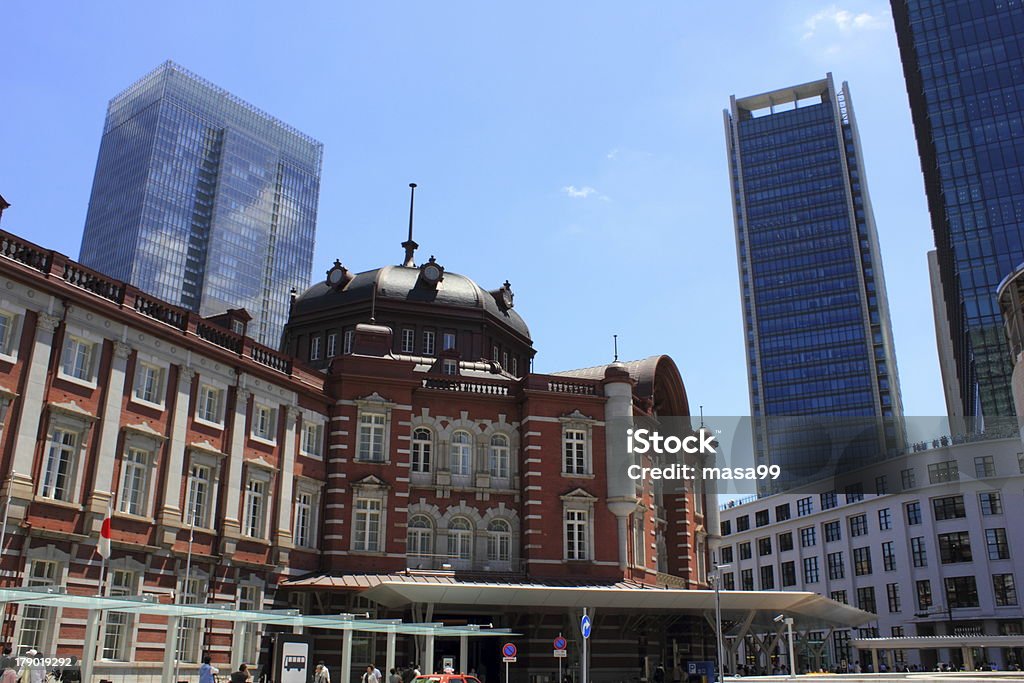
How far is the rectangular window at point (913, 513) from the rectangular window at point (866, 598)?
7.91 metres

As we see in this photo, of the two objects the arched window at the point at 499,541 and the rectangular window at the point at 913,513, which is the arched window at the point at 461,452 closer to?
the arched window at the point at 499,541

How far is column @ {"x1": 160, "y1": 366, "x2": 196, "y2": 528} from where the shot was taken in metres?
33.7

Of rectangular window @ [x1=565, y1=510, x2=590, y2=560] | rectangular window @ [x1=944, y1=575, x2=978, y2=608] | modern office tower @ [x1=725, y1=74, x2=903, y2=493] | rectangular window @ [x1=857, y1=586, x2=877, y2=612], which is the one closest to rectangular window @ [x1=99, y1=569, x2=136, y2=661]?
rectangular window @ [x1=565, y1=510, x2=590, y2=560]

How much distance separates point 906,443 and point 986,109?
4500cm

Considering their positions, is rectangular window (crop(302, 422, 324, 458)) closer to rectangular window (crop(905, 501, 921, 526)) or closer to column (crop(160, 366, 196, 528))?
column (crop(160, 366, 196, 528))

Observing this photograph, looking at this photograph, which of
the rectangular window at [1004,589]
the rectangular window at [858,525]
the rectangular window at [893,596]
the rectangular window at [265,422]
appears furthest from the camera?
the rectangular window at [858,525]

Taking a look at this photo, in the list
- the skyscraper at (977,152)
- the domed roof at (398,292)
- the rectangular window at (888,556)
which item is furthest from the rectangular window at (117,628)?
the skyscraper at (977,152)

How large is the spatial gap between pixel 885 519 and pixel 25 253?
73708mm

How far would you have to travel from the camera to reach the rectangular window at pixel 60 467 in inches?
1174

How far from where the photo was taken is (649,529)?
1900 inches

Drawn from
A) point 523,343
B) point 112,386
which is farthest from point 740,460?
point 112,386

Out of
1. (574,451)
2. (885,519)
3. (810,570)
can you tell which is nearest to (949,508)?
(885,519)

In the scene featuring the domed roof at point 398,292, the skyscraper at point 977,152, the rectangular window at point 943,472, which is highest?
the skyscraper at point 977,152

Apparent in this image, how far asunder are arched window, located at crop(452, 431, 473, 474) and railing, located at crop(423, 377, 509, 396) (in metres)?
2.24
